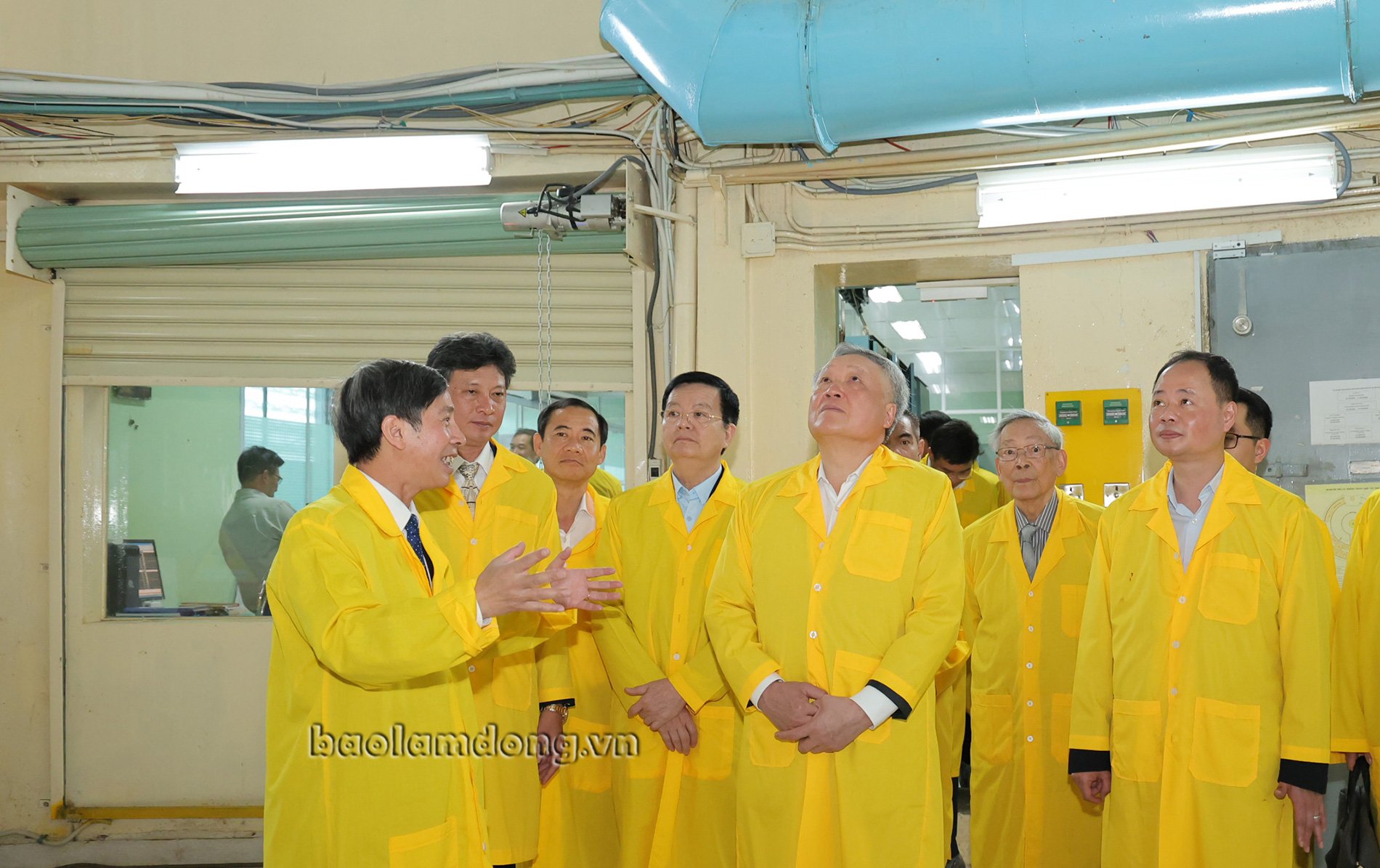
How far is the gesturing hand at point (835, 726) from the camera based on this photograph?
2.47 metres

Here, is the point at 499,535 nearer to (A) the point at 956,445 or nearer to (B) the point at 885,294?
(A) the point at 956,445

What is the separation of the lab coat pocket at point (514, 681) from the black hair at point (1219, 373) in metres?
2.04

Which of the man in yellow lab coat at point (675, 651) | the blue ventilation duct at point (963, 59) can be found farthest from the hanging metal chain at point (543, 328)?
the man in yellow lab coat at point (675, 651)

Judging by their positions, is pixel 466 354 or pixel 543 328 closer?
pixel 466 354

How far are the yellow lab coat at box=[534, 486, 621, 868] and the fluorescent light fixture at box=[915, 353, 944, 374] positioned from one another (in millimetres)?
10653

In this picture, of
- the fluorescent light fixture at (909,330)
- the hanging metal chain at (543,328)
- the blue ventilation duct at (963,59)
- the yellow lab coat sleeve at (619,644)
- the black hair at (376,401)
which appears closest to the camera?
the black hair at (376,401)

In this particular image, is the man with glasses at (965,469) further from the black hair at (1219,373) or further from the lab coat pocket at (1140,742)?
the lab coat pocket at (1140,742)

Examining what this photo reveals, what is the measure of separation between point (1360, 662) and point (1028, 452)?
1146 mm

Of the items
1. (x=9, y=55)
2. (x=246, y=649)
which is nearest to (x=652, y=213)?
(x=246, y=649)

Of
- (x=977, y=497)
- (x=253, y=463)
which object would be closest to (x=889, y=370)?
(x=977, y=497)

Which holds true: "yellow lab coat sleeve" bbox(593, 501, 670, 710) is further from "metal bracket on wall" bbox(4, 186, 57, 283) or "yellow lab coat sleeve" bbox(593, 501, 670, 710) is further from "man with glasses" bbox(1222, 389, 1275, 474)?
"metal bracket on wall" bbox(4, 186, 57, 283)

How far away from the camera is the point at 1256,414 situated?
3.49 metres

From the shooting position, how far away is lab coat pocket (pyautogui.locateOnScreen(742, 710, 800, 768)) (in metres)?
2.62

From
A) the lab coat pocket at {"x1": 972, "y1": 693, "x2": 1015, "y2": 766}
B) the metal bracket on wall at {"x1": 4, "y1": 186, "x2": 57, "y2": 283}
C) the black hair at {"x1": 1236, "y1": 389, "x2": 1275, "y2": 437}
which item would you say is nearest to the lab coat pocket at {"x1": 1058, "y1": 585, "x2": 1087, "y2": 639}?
the lab coat pocket at {"x1": 972, "y1": 693, "x2": 1015, "y2": 766}
